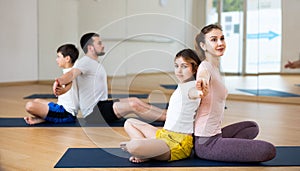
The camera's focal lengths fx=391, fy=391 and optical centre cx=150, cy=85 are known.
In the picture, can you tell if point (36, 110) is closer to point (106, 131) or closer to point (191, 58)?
point (106, 131)

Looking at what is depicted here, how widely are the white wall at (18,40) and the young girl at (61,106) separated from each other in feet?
11.5

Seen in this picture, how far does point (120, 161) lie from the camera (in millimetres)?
1963

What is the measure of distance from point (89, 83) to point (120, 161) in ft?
3.73

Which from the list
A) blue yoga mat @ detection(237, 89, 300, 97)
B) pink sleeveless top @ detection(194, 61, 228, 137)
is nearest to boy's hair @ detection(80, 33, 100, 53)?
pink sleeveless top @ detection(194, 61, 228, 137)

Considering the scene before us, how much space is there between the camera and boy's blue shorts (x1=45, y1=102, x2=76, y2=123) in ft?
10.1

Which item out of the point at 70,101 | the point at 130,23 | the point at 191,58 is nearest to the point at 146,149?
the point at 191,58

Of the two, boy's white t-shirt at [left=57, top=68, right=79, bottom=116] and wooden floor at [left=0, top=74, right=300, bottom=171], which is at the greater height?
boy's white t-shirt at [left=57, top=68, right=79, bottom=116]

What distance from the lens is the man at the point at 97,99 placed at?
2.91 m

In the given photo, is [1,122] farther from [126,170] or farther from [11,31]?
[11,31]

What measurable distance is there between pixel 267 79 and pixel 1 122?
10.1ft

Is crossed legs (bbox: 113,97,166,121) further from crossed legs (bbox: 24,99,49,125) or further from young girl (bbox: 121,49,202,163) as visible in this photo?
young girl (bbox: 121,49,202,163)

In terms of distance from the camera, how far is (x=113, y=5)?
18.6 feet

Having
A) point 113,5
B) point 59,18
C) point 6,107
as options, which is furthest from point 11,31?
point 6,107

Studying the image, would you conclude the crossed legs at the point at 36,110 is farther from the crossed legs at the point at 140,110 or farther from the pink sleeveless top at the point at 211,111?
the pink sleeveless top at the point at 211,111
